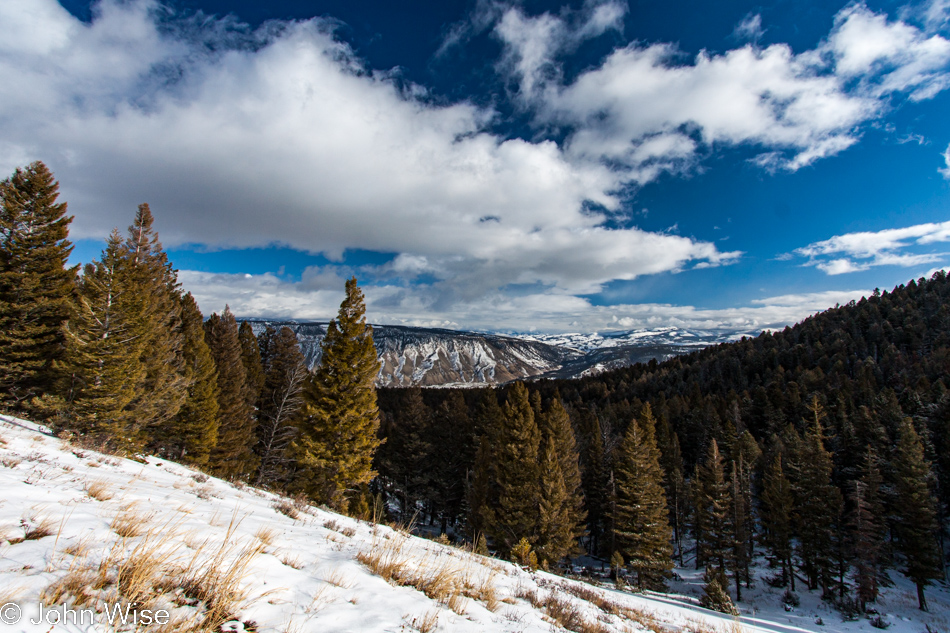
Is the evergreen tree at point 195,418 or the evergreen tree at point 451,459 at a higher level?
the evergreen tree at point 195,418

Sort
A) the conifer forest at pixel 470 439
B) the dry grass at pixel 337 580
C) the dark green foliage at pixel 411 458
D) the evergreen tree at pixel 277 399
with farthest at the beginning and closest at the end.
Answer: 1. the dark green foliage at pixel 411 458
2. the evergreen tree at pixel 277 399
3. the conifer forest at pixel 470 439
4. the dry grass at pixel 337 580

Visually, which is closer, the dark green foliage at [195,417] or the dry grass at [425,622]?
the dry grass at [425,622]

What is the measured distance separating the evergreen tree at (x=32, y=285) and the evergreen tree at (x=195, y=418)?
538 centimetres

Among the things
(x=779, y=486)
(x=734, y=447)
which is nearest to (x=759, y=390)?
(x=734, y=447)

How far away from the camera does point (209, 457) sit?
23.0m

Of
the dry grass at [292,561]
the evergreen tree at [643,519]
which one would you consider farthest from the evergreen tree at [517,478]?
the dry grass at [292,561]

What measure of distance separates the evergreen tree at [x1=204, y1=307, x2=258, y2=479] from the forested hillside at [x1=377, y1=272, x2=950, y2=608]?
15.8 meters

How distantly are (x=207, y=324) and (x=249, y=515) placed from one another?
104 ft

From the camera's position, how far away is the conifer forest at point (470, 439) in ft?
53.3

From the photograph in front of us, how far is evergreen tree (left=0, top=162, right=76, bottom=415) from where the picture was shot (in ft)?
53.9

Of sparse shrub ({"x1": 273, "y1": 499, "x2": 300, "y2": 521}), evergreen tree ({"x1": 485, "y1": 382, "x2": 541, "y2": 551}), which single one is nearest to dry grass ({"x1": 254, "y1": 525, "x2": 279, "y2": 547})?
sparse shrub ({"x1": 273, "y1": 499, "x2": 300, "y2": 521})

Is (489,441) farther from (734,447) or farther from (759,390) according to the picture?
(759,390)

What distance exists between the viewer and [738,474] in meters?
43.6

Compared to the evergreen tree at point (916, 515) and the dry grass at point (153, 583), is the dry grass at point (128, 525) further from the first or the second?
the evergreen tree at point (916, 515)
